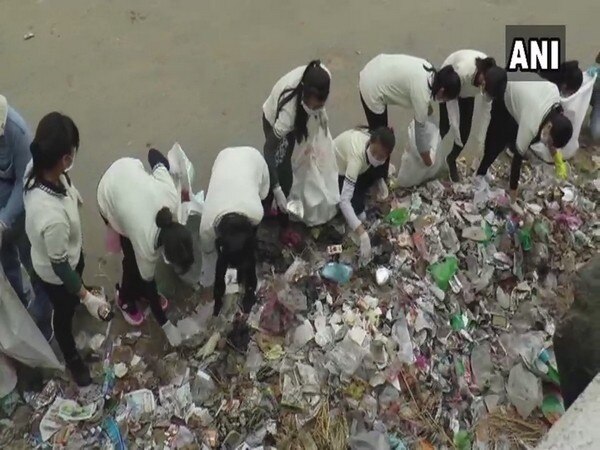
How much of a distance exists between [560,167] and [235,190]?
6.34 feet

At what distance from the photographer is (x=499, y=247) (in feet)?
13.1

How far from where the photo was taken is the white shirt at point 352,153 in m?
3.76

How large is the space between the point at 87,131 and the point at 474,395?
2.79m

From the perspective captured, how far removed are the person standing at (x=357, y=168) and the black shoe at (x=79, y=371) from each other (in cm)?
150

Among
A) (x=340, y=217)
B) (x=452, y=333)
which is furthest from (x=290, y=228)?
(x=452, y=333)

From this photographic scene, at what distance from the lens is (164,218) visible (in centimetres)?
305

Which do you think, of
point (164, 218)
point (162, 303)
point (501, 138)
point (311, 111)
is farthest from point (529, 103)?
point (162, 303)

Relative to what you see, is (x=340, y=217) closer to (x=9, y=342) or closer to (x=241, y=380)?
(x=241, y=380)

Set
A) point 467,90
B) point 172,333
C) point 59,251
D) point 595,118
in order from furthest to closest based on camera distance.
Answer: point 595,118 → point 467,90 → point 172,333 → point 59,251

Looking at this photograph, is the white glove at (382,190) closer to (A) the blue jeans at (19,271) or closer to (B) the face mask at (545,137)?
(B) the face mask at (545,137)

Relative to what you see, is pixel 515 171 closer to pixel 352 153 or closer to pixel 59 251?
pixel 352 153

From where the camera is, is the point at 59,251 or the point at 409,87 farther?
the point at 409,87

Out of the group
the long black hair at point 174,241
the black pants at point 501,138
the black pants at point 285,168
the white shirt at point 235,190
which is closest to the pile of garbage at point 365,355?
the black pants at point 501,138

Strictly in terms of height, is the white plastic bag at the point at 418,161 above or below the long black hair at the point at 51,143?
below
